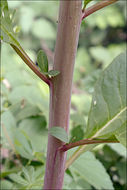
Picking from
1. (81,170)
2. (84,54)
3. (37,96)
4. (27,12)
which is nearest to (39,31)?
(27,12)

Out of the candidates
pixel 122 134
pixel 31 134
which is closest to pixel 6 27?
pixel 122 134

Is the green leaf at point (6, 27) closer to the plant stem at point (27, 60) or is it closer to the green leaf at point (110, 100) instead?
the plant stem at point (27, 60)

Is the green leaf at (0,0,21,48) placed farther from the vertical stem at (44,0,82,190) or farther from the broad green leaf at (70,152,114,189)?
the broad green leaf at (70,152,114,189)

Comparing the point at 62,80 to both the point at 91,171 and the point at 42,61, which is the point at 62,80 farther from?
the point at 91,171

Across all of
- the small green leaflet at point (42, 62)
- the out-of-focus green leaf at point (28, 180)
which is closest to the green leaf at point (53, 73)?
the small green leaflet at point (42, 62)

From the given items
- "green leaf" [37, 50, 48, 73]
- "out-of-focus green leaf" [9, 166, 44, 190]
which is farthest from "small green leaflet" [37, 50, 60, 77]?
"out-of-focus green leaf" [9, 166, 44, 190]
